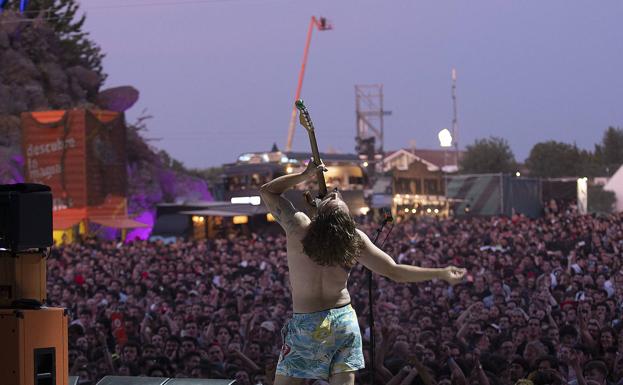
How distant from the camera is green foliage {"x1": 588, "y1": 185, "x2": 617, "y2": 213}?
55.5 feet

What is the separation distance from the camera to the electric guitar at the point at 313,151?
159 inches

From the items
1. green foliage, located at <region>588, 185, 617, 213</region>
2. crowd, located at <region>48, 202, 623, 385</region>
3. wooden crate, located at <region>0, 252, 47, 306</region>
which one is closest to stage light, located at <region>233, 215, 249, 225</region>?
green foliage, located at <region>588, 185, 617, 213</region>

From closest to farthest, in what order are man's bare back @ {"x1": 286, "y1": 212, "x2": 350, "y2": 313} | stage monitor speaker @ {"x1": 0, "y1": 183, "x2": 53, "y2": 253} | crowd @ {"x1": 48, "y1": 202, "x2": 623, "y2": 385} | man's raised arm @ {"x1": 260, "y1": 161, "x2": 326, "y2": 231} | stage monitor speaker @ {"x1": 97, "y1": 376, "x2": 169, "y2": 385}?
man's bare back @ {"x1": 286, "y1": 212, "x2": 350, "y2": 313}, man's raised arm @ {"x1": 260, "y1": 161, "x2": 326, "y2": 231}, stage monitor speaker @ {"x1": 0, "y1": 183, "x2": 53, "y2": 253}, stage monitor speaker @ {"x1": 97, "y1": 376, "x2": 169, "y2": 385}, crowd @ {"x1": 48, "y1": 202, "x2": 623, "y2": 385}

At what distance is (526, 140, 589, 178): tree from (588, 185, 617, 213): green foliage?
16.4 ft

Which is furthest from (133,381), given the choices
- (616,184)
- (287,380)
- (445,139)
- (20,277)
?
(616,184)

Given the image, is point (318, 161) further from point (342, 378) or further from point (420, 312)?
point (420, 312)

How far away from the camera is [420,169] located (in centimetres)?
1961

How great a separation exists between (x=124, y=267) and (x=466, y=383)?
6.73 m

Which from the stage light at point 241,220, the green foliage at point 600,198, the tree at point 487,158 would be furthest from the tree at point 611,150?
the tree at point 487,158

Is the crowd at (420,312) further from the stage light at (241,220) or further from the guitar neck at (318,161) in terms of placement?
the stage light at (241,220)

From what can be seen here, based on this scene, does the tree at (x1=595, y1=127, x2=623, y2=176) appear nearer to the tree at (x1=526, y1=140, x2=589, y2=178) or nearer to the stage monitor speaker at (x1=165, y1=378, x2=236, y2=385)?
the tree at (x1=526, y1=140, x2=589, y2=178)

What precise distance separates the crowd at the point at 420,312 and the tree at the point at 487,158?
74.5 ft

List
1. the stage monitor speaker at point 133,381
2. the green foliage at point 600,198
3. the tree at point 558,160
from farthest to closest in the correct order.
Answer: the tree at point 558,160 < the green foliage at point 600,198 < the stage monitor speaker at point 133,381

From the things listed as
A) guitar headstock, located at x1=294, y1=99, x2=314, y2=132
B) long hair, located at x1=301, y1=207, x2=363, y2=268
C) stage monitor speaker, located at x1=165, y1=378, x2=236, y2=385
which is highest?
guitar headstock, located at x1=294, y1=99, x2=314, y2=132
